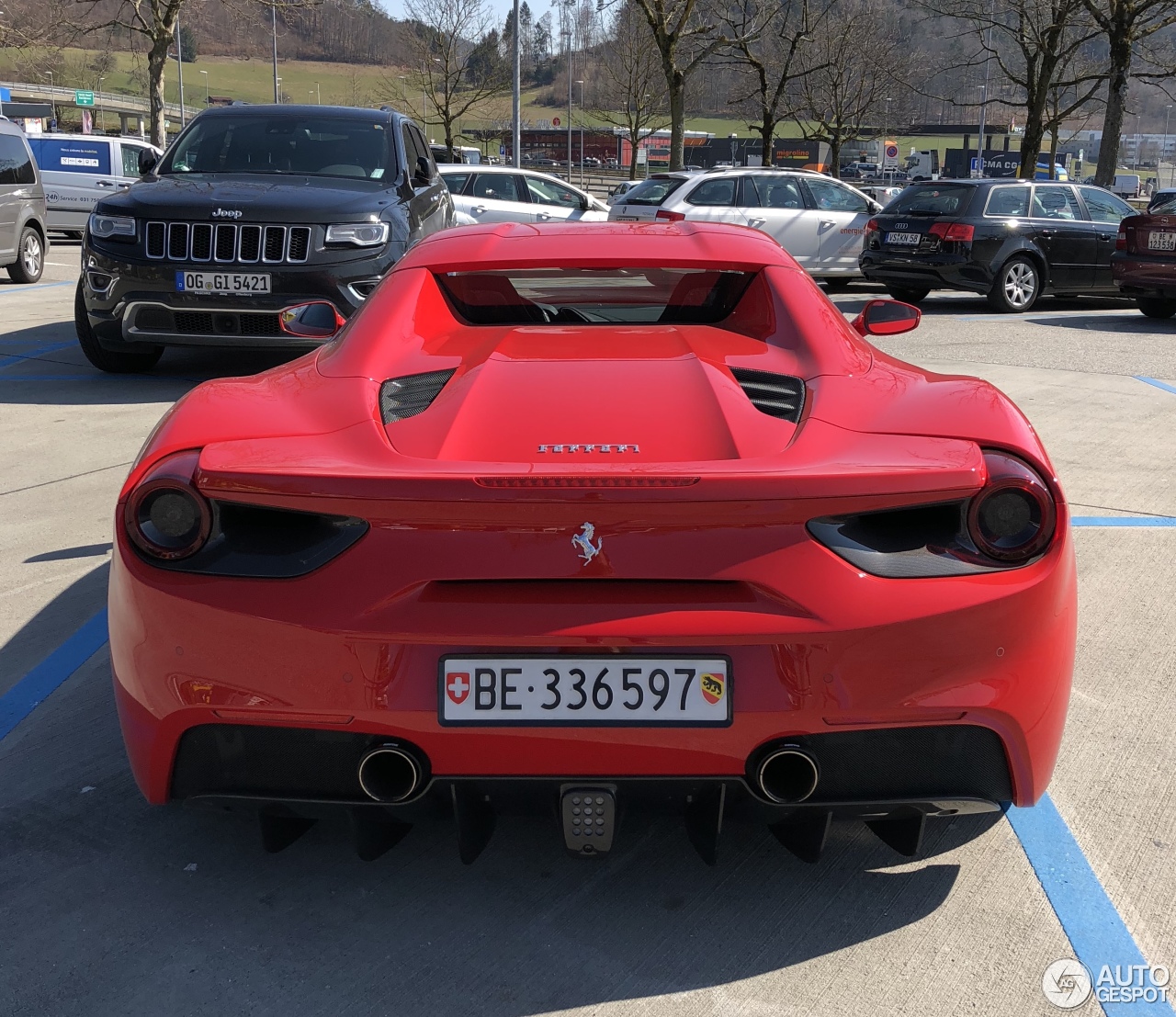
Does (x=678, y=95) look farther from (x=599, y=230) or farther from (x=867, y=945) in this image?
(x=867, y=945)

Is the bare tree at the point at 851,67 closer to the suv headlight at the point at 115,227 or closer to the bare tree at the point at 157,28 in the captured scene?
the bare tree at the point at 157,28

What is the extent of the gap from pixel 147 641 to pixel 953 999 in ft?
5.25

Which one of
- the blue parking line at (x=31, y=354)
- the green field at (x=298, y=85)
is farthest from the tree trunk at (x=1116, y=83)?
the green field at (x=298, y=85)

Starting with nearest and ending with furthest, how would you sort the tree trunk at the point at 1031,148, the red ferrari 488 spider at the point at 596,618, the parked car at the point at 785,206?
1. the red ferrari 488 spider at the point at 596,618
2. the parked car at the point at 785,206
3. the tree trunk at the point at 1031,148

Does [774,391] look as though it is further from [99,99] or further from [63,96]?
[99,99]

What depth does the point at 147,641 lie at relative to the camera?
2271mm

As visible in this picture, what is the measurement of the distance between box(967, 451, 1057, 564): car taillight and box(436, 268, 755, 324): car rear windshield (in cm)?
137

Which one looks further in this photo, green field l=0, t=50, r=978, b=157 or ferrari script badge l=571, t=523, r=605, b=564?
green field l=0, t=50, r=978, b=157

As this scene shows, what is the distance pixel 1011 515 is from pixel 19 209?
1585 cm

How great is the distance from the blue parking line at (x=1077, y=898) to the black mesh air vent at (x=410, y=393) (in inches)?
Answer: 65.0

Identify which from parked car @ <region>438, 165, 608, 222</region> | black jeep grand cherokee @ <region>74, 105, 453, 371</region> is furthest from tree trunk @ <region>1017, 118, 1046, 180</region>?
black jeep grand cherokee @ <region>74, 105, 453, 371</region>

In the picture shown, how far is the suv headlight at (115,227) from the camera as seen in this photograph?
7.96 metres

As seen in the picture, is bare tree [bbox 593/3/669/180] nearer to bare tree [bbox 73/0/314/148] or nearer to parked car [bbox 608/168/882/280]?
bare tree [bbox 73/0/314/148]

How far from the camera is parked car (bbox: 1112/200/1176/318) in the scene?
13.0 m
